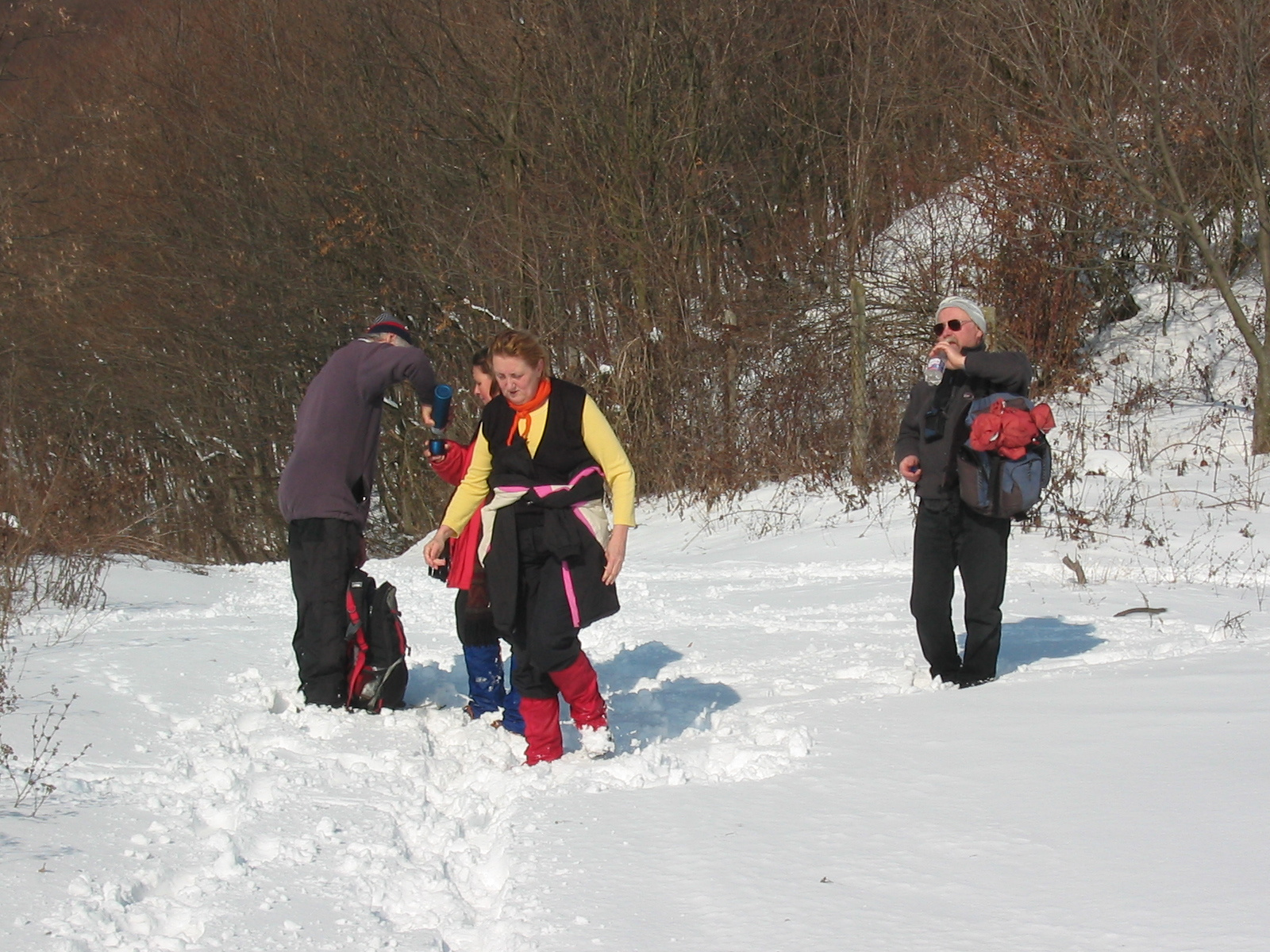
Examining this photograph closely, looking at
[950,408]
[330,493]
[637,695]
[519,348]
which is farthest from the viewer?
[637,695]

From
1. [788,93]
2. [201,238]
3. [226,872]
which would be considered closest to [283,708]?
[226,872]

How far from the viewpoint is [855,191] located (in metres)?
15.2

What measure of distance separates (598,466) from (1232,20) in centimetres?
1009

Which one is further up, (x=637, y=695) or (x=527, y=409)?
(x=527, y=409)

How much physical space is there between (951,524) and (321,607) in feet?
9.15

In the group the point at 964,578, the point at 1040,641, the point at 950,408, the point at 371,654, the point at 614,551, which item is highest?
the point at 950,408

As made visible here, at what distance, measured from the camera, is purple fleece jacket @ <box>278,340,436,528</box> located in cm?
553

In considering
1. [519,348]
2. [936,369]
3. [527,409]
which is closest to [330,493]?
[527,409]

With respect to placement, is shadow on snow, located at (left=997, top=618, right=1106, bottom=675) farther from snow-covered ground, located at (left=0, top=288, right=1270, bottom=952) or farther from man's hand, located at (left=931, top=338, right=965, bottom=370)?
man's hand, located at (left=931, top=338, right=965, bottom=370)

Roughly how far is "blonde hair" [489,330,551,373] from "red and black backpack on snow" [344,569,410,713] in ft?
5.27

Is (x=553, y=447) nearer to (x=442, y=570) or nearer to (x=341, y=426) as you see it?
(x=442, y=570)

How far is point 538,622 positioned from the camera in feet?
15.3

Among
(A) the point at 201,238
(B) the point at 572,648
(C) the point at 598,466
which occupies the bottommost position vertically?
(B) the point at 572,648

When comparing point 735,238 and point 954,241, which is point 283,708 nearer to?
point 954,241
